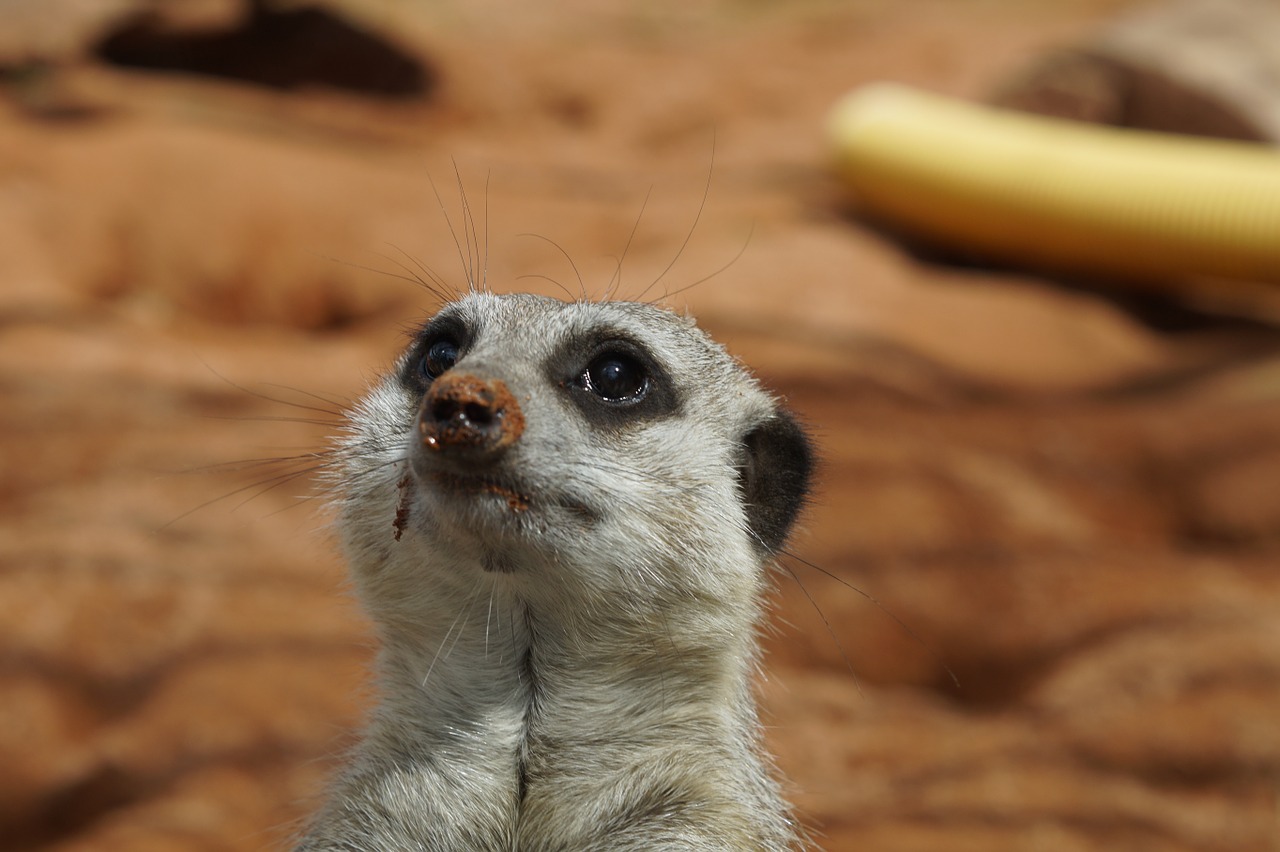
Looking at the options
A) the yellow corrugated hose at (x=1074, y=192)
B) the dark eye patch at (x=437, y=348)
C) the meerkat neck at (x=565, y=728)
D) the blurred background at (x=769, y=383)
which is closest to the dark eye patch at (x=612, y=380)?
the dark eye patch at (x=437, y=348)

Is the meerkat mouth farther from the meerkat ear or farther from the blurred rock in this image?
the blurred rock

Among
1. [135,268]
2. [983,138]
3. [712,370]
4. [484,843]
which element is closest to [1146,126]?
[983,138]

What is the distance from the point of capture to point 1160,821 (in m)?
4.43

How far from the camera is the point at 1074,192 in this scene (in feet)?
28.0

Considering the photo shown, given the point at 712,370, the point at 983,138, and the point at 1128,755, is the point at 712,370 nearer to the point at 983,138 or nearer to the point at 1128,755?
the point at 1128,755

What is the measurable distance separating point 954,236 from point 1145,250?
1337 mm

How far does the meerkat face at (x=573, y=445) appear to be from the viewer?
203 cm

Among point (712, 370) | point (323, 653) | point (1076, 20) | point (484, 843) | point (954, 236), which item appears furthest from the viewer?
point (1076, 20)

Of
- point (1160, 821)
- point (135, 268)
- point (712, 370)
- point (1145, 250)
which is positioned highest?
point (712, 370)

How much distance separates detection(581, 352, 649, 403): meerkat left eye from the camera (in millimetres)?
2324

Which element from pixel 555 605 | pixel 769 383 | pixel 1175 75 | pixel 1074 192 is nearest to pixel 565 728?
pixel 555 605

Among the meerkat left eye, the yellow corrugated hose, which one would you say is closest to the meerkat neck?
the meerkat left eye

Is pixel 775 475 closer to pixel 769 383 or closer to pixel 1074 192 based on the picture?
pixel 769 383

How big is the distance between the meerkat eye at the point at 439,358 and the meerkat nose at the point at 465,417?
1.59ft
